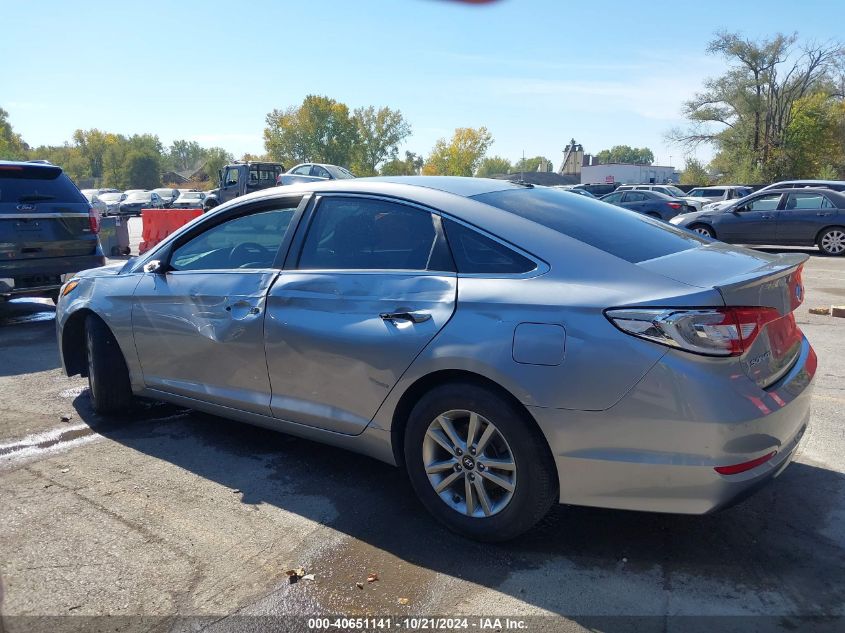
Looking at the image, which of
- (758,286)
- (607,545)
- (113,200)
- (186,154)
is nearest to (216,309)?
(607,545)

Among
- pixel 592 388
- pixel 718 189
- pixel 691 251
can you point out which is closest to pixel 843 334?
pixel 691 251

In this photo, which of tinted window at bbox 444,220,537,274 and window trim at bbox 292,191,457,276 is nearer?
tinted window at bbox 444,220,537,274

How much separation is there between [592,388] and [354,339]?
1212 mm

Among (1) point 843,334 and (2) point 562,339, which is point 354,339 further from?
(1) point 843,334

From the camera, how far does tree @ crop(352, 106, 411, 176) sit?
86688mm

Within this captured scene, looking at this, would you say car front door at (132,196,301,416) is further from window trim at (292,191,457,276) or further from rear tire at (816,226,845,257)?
rear tire at (816,226,845,257)

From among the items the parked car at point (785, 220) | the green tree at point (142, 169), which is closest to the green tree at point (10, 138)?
the green tree at point (142, 169)

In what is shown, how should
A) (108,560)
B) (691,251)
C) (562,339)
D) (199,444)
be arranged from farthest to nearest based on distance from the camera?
1. (199,444)
2. (691,251)
3. (108,560)
4. (562,339)

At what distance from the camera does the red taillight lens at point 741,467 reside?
105 inches

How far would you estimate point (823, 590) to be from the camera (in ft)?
9.03

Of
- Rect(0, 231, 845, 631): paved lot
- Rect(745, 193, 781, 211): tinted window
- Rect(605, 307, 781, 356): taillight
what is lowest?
Rect(0, 231, 845, 631): paved lot

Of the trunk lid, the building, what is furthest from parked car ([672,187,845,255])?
the building

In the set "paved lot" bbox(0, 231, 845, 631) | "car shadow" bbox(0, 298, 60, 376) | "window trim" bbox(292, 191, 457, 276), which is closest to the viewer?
"paved lot" bbox(0, 231, 845, 631)

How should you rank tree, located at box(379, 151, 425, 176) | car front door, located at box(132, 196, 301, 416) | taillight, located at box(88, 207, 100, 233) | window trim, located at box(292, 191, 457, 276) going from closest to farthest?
window trim, located at box(292, 191, 457, 276)
car front door, located at box(132, 196, 301, 416)
taillight, located at box(88, 207, 100, 233)
tree, located at box(379, 151, 425, 176)
